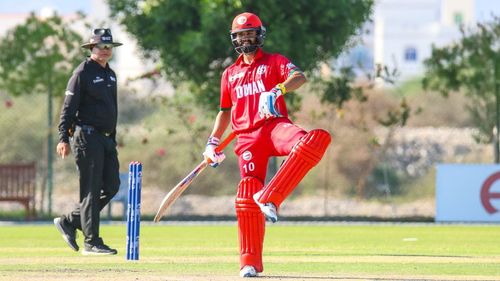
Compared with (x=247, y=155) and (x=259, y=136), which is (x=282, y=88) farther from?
(x=247, y=155)

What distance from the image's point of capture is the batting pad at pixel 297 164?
11.9 m

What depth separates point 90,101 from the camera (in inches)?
595

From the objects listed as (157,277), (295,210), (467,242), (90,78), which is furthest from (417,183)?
(157,277)

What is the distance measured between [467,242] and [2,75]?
497 inches

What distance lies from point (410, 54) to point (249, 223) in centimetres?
12734

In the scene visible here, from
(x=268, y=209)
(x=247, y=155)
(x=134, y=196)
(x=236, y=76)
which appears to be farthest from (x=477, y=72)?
(x=268, y=209)

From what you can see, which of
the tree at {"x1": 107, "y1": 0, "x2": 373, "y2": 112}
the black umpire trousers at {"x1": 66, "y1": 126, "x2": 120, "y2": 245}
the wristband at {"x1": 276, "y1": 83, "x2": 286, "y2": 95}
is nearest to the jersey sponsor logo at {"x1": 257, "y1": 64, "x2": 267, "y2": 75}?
the wristband at {"x1": 276, "y1": 83, "x2": 286, "y2": 95}

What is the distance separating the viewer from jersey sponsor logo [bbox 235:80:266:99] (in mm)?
12523

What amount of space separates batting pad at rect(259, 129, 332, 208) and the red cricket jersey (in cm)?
56

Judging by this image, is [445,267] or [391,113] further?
[391,113]

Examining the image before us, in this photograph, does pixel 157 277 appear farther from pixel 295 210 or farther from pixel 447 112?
pixel 447 112

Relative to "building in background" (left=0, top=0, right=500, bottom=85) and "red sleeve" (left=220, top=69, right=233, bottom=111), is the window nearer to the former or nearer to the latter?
"building in background" (left=0, top=0, right=500, bottom=85)

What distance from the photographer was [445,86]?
29344 mm

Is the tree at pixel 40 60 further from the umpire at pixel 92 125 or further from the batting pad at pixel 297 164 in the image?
the batting pad at pixel 297 164
